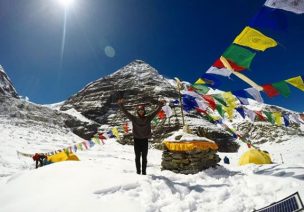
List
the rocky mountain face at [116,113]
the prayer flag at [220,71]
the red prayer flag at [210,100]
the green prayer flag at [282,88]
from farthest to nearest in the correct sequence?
the rocky mountain face at [116,113] < the red prayer flag at [210,100] < the prayer flag at [220,71] < the green prayer flag at [282,88]

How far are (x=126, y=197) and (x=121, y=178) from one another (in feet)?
2.97

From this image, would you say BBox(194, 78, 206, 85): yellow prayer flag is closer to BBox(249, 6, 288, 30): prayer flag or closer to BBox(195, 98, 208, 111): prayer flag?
BBox(195, 98, 208, 111): prayer flag

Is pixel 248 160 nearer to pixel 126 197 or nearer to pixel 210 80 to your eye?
pixel 210 80

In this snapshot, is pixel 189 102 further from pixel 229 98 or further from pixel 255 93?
pixel 255 93

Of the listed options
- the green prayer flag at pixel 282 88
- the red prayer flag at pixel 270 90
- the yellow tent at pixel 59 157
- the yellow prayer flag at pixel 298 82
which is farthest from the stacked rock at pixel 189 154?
the yellow tent at pixel 59 157

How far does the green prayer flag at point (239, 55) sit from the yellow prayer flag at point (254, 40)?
20.5 inches

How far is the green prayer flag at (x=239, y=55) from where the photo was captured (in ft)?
26.5

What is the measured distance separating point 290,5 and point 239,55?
2722 mm

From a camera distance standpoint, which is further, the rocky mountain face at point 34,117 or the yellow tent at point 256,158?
the rocky mountain face at point 34,117

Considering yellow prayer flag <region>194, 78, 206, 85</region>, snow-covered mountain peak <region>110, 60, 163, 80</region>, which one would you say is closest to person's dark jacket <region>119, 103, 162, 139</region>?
yellow prayer flag <region>194, 78, 206, 85</region>

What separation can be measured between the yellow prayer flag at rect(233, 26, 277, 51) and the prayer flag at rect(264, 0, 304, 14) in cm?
122

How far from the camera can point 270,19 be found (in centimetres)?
639

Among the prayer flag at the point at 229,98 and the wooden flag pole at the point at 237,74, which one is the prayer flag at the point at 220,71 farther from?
the prayer flag at the point at 229,98

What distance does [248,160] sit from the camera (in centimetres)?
1652
